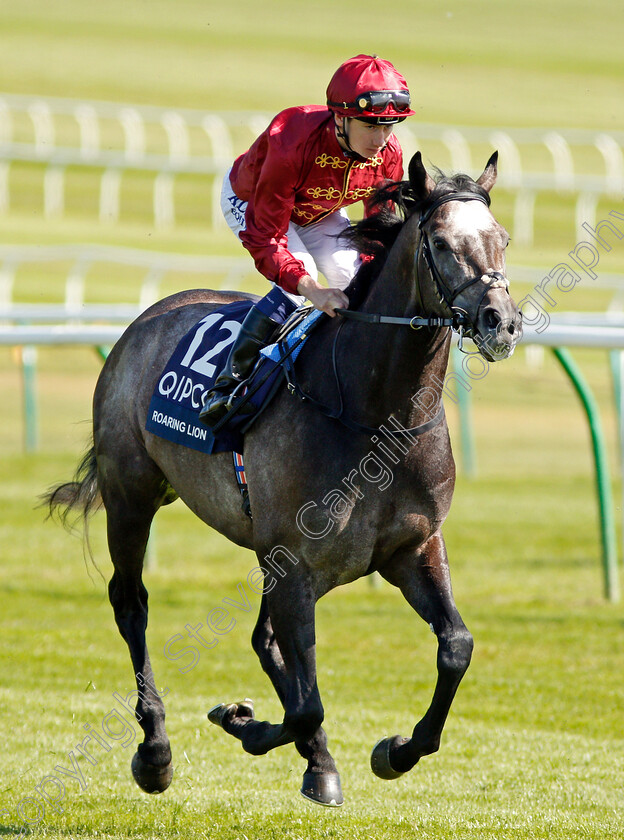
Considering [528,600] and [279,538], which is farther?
[528,600]

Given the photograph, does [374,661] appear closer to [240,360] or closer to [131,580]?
[131,580]

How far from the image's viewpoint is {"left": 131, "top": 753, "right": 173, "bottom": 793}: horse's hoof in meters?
4.51

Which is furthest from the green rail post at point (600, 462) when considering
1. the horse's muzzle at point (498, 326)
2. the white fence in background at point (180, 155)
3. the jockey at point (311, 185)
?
the white fence in background at point (180, 155)

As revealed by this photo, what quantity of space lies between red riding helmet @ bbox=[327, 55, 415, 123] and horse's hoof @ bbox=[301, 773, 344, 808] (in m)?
2.06

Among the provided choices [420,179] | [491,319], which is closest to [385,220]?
[420,179]

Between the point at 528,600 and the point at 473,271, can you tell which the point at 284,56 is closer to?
the point at 528,600

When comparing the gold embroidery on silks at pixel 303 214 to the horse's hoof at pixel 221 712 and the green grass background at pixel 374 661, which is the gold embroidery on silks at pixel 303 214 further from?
the green grass background at pixel 374 661

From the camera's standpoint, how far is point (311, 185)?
409cm

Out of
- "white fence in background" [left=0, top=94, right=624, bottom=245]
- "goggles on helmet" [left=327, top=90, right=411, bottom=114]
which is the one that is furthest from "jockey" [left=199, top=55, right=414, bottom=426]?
"white fence in background" [left=0, top=94, right=624, bottom=245]

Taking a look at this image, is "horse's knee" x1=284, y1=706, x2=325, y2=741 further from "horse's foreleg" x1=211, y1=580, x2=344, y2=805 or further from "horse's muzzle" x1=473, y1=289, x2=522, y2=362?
"horse's muzzle" x1=473, y1=289, x2=522, y2=362

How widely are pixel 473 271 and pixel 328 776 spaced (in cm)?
167

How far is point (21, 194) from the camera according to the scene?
27.0m

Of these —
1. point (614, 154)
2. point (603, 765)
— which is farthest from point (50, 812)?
point (614, 154)

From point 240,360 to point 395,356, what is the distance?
70cm
